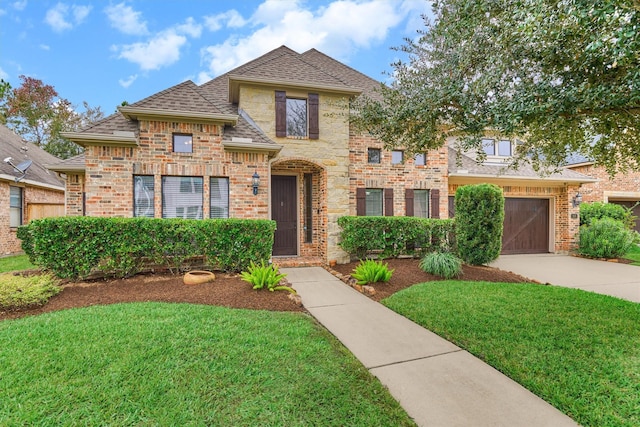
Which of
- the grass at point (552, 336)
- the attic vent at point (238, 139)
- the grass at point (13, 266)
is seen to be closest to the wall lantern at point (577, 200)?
the grass at point (552, 336)

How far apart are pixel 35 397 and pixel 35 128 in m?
28.0

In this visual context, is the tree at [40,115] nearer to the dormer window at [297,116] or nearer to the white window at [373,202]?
the dormer window at [297,116]

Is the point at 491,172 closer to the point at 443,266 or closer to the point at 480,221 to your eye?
the point at 480,221

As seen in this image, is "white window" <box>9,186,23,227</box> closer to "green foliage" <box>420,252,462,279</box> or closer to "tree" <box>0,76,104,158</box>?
"tree" <box>0,76,104,158</box>

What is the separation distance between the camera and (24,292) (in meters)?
4.41

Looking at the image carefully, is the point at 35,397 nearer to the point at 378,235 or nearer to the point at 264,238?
the point at 264,238

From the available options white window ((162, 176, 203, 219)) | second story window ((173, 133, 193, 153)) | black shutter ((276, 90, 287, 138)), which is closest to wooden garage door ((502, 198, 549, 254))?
black shutter ((276, 90, 287, 138))

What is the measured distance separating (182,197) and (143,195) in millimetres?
865

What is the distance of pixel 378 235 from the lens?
8070 mm

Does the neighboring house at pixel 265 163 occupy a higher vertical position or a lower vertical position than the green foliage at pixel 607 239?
higher

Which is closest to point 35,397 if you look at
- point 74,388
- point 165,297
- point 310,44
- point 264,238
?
point 74,388

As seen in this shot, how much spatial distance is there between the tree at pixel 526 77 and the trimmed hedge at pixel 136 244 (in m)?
3.82

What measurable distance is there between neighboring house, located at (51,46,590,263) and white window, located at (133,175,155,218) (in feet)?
0.07

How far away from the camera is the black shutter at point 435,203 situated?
9.87m
